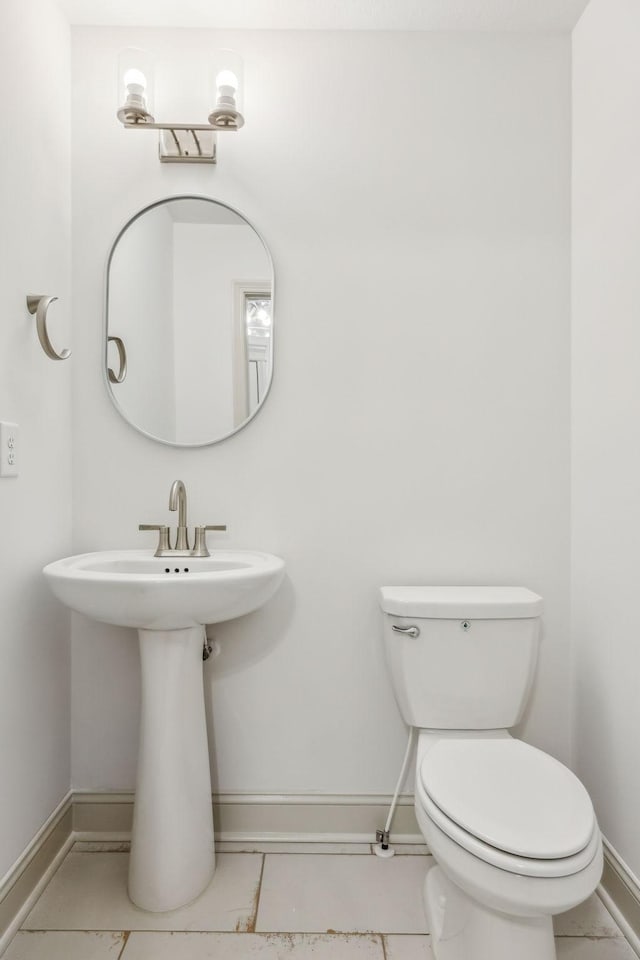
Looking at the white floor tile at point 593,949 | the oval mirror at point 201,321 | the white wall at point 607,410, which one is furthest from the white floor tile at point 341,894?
the oval mirror at point 201,321

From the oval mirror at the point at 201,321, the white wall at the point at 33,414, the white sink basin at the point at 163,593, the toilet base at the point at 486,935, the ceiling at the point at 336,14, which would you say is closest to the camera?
the toilet base at the point at 486,935

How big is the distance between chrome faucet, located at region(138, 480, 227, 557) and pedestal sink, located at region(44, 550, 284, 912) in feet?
0.52

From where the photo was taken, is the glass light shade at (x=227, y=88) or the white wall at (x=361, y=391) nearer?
the glass light shade at (x=227, y=88)

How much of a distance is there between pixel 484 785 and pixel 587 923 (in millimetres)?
528

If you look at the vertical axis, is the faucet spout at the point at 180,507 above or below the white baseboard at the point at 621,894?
above

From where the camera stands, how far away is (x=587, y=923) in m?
1.43

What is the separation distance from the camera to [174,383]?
5.78 feet

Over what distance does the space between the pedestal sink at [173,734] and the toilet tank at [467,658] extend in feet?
1.30

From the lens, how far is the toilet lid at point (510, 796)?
1080mm

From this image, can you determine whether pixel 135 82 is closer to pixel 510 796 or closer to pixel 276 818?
pixel 510 796

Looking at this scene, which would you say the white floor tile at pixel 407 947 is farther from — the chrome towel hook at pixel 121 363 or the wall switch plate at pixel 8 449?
the chrome towel hook at pixel 121 363

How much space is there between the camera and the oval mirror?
1751 mm

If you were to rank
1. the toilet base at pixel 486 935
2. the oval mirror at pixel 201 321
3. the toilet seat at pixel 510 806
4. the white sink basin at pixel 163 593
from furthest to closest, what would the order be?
the oval mirror at pixel 201 321
the white sink basin at pixel 163 593
the toilet base at pixel 486 935
the toilet seat at pixel 510 806

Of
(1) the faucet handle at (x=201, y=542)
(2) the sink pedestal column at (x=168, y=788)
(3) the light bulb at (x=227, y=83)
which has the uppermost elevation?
(3) the light bulb at (x=227, y=83)
